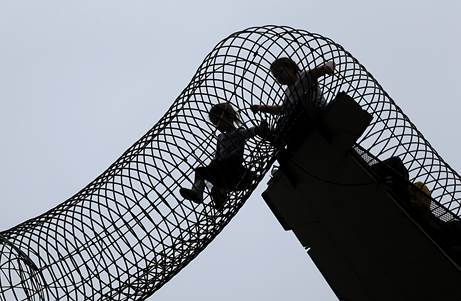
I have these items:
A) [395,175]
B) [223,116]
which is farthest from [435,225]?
[223,116]

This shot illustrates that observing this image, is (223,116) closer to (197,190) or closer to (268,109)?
(268,109)

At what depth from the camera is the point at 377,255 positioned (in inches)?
155

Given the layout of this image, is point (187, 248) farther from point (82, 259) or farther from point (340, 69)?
point (340, 69)

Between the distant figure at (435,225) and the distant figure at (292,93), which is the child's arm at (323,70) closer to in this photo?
the distant figure at (292,93)

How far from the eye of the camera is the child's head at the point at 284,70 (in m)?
3.89

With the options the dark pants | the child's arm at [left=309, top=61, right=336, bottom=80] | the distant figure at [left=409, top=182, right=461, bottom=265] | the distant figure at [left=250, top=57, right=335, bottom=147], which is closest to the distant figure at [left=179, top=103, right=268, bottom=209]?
the distant figure at [left=250, top=57, right=335, bottom=147]

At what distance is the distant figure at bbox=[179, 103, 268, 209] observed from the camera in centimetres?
385

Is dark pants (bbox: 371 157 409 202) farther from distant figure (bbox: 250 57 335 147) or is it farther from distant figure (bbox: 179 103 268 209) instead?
distant figure (bbox: 179 103 268 209)

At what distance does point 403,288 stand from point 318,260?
53 centimetres

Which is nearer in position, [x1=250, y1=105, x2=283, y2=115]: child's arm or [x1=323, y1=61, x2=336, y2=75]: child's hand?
[x1=250, y1=105, x2=283, y2=115]: child's arm

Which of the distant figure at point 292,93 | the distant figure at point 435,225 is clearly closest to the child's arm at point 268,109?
the distant figure at point 292,93

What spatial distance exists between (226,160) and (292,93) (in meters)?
0.49

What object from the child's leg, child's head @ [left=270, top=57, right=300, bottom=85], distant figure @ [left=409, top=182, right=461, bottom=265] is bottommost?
distant figure @ [left=409, top=182, right=461, bottom=265]

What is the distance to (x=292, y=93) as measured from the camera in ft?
12.9
